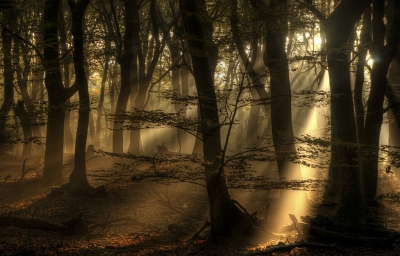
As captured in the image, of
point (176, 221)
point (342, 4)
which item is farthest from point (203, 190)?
point (342, 4)

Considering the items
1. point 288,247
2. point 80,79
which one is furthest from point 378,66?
point 80,79

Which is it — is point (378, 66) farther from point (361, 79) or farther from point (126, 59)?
point (126, 59)

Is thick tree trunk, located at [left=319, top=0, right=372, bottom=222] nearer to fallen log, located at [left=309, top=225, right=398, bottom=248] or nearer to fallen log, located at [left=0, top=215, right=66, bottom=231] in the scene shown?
fallen log, located at [left=309, top=225, right=398, bottom=248]

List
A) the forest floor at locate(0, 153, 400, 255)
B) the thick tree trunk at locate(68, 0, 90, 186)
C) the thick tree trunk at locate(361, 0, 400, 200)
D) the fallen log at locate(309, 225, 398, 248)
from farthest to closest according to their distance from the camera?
the thick tree trunk at locate(68, 0, 90, 186)
the thick tree trunk at locate(361, 0, 400, 200)
the fallen log at locate(309, 225, 398, 248)
the forest floor at locate(0, 153, 400, 255)

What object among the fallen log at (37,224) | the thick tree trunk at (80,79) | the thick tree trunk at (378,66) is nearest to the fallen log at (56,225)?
the fallen log at (37,224)

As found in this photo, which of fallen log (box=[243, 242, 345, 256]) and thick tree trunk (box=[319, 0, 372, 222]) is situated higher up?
thick tree trunk (box=[319, 0, 372, 222])

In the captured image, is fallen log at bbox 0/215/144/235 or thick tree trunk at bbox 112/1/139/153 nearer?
fallen log at bbox 0/215/144/235

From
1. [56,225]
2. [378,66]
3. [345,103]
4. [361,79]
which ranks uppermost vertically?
[378,66]

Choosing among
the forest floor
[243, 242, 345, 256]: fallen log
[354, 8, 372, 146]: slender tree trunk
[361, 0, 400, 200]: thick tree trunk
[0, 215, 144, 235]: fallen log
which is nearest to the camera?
[243, 242, 345, 256]: fallen log

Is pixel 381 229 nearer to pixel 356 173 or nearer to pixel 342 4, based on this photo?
pixel 356 173

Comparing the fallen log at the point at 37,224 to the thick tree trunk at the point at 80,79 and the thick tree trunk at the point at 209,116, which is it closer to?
the thick tree trunk at the point at 209,116

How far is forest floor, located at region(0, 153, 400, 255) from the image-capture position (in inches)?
393

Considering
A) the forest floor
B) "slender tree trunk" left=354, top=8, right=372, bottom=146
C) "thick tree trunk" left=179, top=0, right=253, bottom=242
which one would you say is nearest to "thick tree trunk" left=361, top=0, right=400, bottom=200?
"slender tree trunk" left=354, top=8, right=372, bottom=146

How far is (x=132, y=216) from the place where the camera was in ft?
48.4
